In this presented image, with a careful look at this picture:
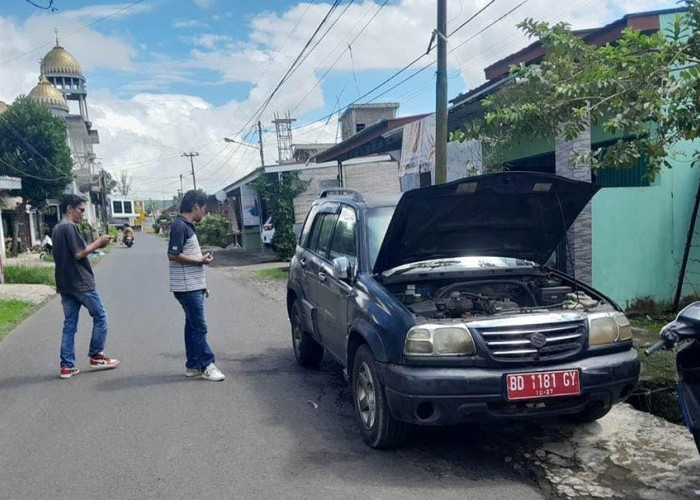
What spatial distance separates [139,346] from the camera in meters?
7.93

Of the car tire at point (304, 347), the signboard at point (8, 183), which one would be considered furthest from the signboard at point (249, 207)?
the car tire at point (304, 347)

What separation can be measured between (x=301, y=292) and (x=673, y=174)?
518 centimetres

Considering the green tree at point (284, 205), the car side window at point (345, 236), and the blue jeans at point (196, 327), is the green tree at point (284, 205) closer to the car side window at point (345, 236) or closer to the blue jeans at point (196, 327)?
the blue jeans at point (196, 327)

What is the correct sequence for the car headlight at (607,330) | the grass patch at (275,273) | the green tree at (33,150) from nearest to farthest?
the car headlight at (607,330) < the grass patch at (275,273) < the green tree at (33,150)

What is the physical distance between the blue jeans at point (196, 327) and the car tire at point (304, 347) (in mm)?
941

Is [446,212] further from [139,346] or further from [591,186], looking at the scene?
[139,346]

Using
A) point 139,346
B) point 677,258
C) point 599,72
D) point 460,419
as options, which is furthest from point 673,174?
point 139,346

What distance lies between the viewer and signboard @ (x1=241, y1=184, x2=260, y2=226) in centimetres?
2705

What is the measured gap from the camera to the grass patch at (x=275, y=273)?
16.6m

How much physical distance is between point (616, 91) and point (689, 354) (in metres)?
3.00

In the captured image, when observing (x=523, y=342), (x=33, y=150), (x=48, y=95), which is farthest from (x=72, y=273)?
(x=48, y=95)

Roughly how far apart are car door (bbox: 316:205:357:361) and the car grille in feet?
4.28

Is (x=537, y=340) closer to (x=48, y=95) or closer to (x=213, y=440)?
(x=213, y=440)

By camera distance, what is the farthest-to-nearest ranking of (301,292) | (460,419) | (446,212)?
(301,292) → (446,212) → (460,419)
